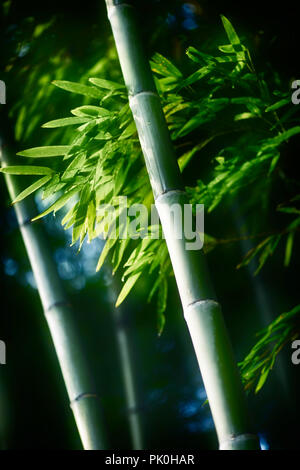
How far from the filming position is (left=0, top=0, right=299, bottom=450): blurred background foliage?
228 cm

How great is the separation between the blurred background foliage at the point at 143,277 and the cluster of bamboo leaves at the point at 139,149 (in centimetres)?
14

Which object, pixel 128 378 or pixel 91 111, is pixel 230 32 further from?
pixel 128 378

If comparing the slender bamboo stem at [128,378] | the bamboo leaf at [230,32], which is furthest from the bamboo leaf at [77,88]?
the slender bamboo stem at [128,378]

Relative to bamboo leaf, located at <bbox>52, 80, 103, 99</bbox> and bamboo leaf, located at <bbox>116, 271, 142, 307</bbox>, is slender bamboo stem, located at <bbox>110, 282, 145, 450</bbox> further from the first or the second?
bamboo leaf, located at <bbox>52, 80, 103, 99</bbox>

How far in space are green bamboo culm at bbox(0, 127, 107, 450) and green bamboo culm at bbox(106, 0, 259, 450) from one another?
664 millimetres

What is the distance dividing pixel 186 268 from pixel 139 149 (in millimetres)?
713

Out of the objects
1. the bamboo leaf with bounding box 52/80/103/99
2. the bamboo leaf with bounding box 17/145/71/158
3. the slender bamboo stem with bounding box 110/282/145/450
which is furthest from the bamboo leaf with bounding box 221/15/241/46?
the slender bamboo stem with bounding box 110/282/145/450

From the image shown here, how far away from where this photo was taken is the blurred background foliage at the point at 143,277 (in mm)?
2275

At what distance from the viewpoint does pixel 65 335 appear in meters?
1.80

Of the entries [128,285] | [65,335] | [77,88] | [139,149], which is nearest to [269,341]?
[128,285]

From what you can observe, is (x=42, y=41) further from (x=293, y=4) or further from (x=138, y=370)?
(x=138, y=370)

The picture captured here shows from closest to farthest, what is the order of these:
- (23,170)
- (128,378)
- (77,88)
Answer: (23,170) → (77,88) → (128,378)

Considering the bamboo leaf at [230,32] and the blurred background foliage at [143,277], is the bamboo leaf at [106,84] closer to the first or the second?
the bamboo leaf at [230,32]
